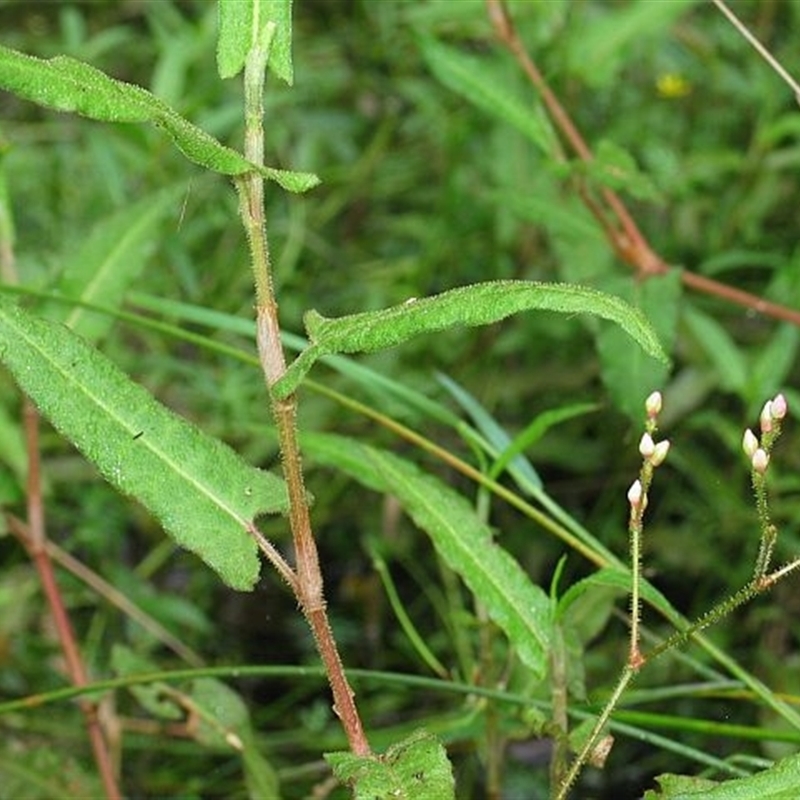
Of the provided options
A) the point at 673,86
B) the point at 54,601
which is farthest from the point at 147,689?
the point at 673,86

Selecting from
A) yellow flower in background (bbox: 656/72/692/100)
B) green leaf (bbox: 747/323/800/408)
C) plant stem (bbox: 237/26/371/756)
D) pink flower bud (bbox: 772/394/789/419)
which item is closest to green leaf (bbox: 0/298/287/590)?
plant stem (bbox: 237/26/371/756)

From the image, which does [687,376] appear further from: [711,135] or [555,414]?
[555,414]

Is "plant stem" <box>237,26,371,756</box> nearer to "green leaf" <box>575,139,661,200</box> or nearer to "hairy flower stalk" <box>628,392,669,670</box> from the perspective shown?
"hairy flower stalk" <box>628,392,669,670</box>

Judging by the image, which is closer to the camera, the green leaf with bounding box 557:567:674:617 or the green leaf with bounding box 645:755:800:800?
the green leaf with bounding box 645:755:800:800

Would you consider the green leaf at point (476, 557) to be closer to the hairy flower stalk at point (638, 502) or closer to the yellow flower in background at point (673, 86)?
the hairy flower stalk at point (638, 502)

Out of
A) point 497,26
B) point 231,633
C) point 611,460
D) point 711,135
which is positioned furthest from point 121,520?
point 711,135

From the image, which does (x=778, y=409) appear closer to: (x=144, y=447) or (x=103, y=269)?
(x=144, y=447)
